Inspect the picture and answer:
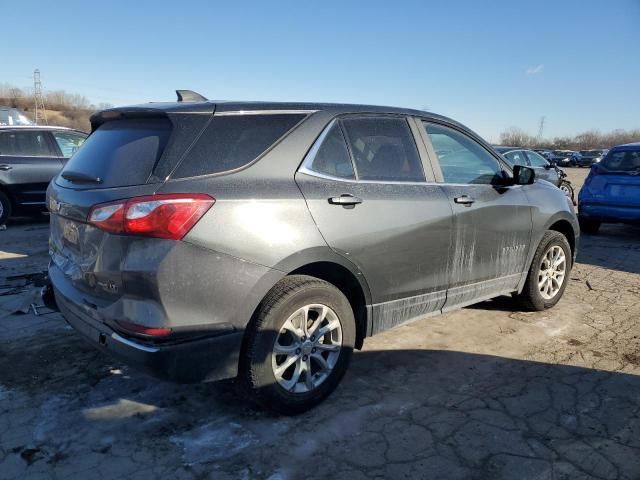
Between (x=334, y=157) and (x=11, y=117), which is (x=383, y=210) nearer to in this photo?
(x=334, y=157)

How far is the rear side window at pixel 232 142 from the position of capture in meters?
2.70

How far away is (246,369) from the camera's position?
9.23ft

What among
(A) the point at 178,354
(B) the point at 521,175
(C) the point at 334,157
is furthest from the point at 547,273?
(A) the point at 178,354

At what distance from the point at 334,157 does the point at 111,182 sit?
1303mm

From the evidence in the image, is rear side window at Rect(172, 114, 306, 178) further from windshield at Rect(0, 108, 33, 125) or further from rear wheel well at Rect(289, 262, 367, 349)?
windshield at Rect(0, 108, 33, 125)

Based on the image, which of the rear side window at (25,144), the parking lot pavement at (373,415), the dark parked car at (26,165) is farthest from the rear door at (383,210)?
the rear side window at (25,144)

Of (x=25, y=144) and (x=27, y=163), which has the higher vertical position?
(x=25, y=144)

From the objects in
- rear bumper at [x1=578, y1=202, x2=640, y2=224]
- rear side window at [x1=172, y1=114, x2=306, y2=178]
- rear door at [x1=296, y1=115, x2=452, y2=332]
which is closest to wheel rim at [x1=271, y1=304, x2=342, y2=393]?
rear door at [x1=296, y1=115, x2=452, y2=332]

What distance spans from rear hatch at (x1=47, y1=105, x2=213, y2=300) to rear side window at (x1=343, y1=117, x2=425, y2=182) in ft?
3.32

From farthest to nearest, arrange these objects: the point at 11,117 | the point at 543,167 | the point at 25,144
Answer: the point at 11,117 → the point at 543,167 → the point at 25,144

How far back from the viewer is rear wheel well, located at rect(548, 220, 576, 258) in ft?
16.6

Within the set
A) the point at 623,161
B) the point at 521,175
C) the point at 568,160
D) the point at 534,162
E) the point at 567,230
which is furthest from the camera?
the point at 568,160

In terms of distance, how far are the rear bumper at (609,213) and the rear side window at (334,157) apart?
724 centimetres

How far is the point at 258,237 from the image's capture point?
2727 mm
